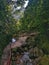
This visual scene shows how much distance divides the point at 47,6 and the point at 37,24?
100 cm

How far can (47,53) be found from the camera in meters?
7.78

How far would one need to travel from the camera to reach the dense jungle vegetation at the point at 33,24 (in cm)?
820

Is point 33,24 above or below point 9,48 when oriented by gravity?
above

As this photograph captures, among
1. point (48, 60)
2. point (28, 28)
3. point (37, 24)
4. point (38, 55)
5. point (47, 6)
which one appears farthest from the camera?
point (28, 28)

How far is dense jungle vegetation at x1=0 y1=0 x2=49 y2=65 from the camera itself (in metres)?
8.20

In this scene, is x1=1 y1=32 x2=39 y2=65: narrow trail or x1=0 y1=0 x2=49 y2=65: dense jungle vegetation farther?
x1=0 y1=0 x2=49 y2=65: dense jungle vegetation

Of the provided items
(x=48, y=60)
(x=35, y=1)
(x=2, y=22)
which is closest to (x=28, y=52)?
(x=48, y=60)

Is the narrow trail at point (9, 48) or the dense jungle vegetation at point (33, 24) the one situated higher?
the dense jungle vegetation at point (33, 24)

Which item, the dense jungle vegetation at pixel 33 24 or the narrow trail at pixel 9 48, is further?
the dense jungle vegetation at pixel 33 24

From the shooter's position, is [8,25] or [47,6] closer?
[47,6]

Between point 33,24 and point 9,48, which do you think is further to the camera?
point 33,24

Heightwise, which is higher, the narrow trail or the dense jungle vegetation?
the dense jungle vegetation

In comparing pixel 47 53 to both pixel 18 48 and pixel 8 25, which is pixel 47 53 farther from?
pixel 8 25

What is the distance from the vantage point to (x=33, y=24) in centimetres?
920
